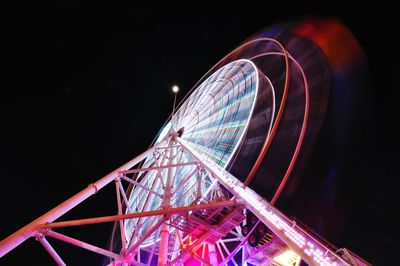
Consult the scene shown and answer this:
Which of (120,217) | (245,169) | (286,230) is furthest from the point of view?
(245,169)

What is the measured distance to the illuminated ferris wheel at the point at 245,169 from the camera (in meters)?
5.33

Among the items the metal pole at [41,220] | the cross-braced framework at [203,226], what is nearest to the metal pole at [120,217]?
the cross-braced framework at [203,226]

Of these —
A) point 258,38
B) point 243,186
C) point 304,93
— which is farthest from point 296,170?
point 258,38

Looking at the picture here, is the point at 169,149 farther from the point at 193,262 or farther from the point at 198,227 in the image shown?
Result: the point at 198,227

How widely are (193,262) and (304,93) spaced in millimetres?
6611

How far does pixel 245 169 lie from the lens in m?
8.41

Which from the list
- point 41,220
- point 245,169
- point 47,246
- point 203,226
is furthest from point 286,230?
point 245,169

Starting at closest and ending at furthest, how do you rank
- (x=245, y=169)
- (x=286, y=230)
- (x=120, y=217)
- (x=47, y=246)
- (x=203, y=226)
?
(x=286, y=230) → (x=47, y=246) → (x=120, y=217) → (x=203, y=226) → (x=245, y=169)

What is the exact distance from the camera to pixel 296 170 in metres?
6.13

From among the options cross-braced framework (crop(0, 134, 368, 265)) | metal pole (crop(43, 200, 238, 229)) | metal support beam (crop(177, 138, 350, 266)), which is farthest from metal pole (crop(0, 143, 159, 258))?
metal support beam (crop(177, 138, 350, 266))

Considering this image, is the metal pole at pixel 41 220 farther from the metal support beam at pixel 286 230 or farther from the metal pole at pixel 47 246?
the metal support beam at pixel 286 230

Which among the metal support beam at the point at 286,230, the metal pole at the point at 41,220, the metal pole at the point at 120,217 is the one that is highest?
the metal pole at the point at 41,220

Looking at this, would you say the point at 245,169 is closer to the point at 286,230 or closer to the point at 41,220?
the point at 286,230

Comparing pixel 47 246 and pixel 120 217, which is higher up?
pixel 47 246
